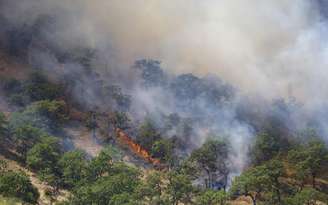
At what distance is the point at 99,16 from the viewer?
421ft

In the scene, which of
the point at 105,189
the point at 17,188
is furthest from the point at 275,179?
the point at 17,188

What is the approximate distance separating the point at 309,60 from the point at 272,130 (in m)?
25.8

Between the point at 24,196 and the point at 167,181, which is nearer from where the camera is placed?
the point at 24,196

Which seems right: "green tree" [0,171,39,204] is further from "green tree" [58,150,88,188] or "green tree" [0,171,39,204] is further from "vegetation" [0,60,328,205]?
"green tree" [58,150,88,188]

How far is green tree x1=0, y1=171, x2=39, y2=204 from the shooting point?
56531mm

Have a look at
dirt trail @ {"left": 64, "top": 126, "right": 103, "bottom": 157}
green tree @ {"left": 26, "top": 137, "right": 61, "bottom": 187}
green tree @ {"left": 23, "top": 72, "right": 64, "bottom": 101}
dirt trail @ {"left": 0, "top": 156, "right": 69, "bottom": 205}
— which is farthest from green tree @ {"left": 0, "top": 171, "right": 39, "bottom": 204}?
green tree @ {"left": 23, "top": 72, "right": 64, "bottom": 101}

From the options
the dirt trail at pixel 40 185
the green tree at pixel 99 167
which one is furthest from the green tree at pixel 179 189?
the dirt trail at pixel 40 185

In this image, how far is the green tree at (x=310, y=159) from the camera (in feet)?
253

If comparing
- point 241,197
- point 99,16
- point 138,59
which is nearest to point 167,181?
point 241,197

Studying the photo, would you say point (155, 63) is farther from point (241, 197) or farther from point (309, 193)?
point (309, 193)

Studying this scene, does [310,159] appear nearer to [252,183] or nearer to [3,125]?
[252,183]

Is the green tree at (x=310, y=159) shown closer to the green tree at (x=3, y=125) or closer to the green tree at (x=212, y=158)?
the green tree at (x=212, y=158)

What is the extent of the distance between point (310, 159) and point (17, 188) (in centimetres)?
4453

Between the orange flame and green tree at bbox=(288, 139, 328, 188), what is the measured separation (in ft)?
75.3
